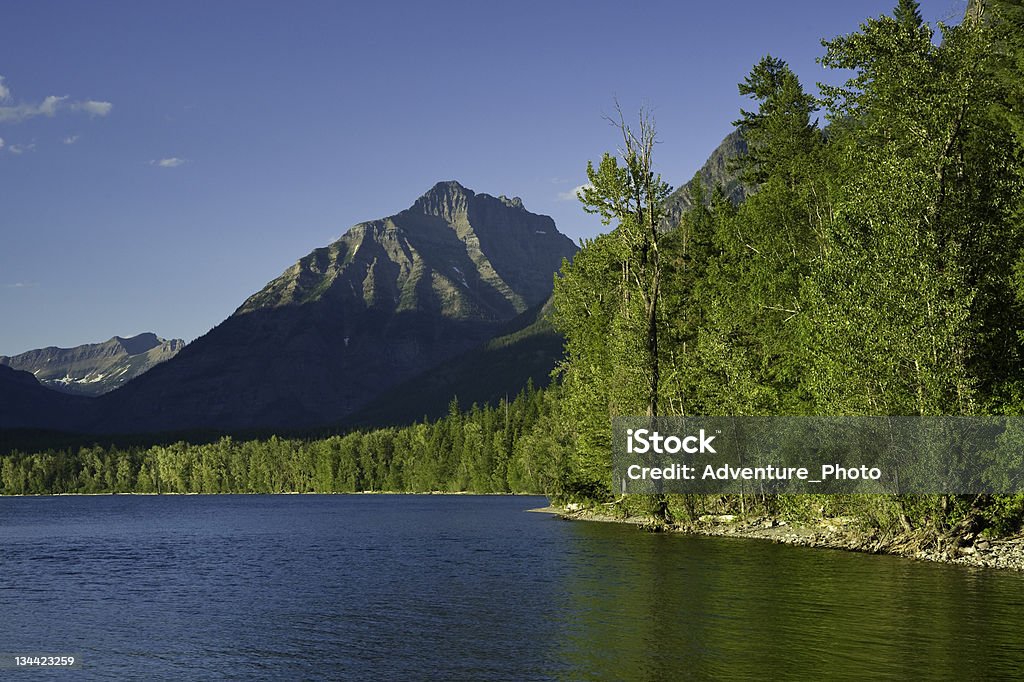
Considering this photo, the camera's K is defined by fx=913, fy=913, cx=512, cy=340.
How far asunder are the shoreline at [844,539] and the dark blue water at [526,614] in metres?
2.36

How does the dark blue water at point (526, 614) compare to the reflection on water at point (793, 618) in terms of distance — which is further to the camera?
the dark blue water at point (526, 614)

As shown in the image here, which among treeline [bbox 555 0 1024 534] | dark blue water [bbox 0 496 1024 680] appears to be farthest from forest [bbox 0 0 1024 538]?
dark blue water [bbox 0 496 1024 680]

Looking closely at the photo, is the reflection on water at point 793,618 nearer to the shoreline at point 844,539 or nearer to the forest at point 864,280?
the shoreline at point 844,539

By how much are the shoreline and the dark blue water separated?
7.76ft

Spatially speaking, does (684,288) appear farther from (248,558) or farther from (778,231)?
(248,558)

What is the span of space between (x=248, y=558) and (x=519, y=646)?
39.7m

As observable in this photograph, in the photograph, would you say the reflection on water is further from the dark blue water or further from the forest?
the forest

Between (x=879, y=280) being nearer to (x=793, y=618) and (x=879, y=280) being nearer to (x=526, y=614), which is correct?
(x=793, y=618)

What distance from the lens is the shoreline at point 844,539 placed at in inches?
1732

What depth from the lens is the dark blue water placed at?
82.2 ft

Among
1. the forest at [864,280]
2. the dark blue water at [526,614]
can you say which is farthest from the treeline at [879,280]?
the dark blue water at [526,614]

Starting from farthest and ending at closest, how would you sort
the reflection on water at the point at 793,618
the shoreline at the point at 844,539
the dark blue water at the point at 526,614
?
the shoreline at the point at 844,539, the dark blue water at the point at 526,614, the reflection on water at the point at 793,618

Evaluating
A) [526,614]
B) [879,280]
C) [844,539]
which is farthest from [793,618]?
[844,539]

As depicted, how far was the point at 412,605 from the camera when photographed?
37406 mm
